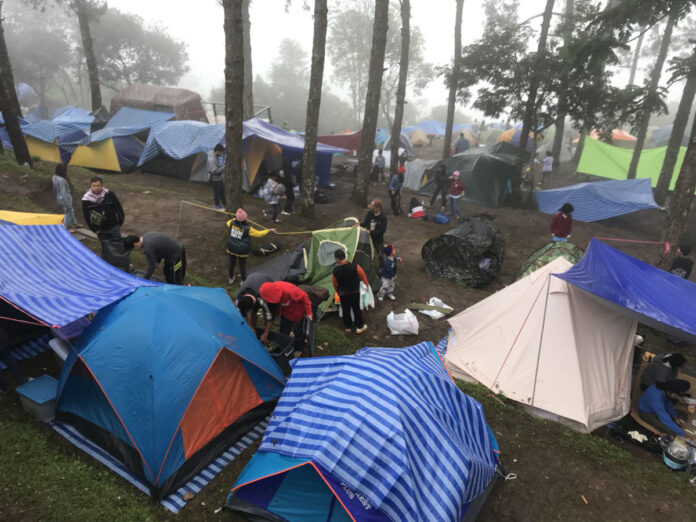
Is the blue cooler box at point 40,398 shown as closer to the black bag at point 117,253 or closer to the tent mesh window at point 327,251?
the black bag at point 117,253

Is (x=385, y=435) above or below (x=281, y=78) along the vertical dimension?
below

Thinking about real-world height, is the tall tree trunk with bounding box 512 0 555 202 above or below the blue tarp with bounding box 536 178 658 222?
above

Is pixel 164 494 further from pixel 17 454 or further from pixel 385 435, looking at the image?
A: pixel 385 435

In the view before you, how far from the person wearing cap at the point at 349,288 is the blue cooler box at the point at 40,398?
3.85 metres

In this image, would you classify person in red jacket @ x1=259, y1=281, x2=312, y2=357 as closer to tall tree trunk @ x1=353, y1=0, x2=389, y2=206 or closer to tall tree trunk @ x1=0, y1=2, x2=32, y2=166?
tall tree trunk @ x1=353, y1=0, x2=389, y2=206

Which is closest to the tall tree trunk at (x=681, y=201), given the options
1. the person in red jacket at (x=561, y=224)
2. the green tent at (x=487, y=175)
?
the person in red jacket at (x=561, y=224)

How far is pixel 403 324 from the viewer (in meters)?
7.08

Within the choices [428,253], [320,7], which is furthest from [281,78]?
[428,253]

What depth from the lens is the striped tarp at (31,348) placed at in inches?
217

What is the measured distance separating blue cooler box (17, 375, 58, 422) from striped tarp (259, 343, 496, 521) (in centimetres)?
266

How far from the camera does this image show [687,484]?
4422 millimetres

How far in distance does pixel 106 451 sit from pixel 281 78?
54041 mm

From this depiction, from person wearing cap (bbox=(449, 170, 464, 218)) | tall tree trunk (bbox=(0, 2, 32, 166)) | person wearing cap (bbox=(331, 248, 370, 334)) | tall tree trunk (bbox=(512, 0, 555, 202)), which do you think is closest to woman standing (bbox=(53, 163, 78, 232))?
tall tree trunk (bbox=(0, 2, 32, 166))

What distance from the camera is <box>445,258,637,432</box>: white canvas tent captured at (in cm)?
538
